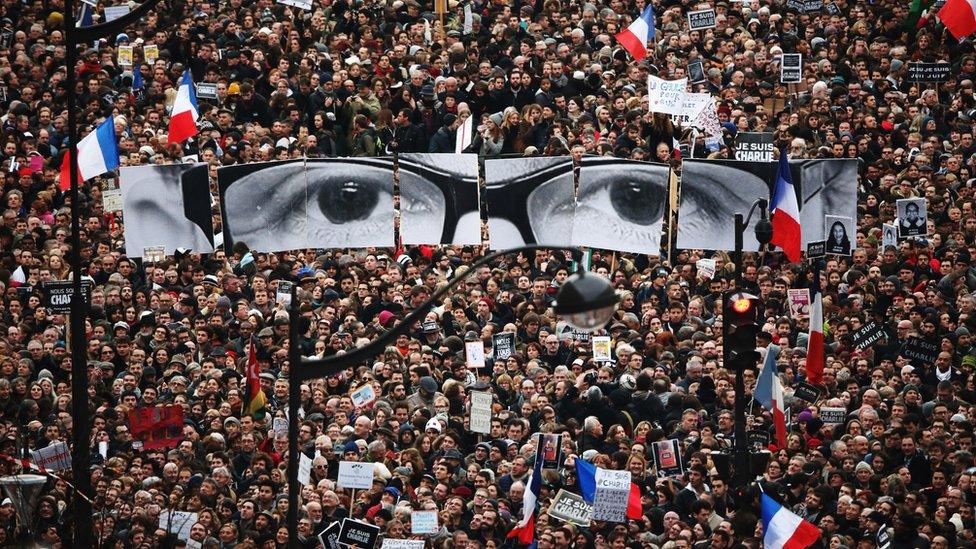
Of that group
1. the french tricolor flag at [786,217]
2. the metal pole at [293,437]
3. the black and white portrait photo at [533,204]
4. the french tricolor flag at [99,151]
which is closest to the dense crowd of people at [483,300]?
the black and white portrait photo at [533,204]

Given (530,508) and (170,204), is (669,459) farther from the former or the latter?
(170,204)

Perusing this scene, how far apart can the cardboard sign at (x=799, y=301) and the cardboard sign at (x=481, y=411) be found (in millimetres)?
4174

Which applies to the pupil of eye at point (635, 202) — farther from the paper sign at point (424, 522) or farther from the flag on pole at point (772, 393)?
the paper sign at point (424, 522)

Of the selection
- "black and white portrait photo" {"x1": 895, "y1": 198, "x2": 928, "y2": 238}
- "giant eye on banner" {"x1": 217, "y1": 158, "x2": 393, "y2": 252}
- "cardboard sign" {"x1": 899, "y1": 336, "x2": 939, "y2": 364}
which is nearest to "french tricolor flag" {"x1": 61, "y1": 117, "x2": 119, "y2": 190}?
"giant eye on banner" {"x1": 217, "y1": 158, "x2": 393, "y2": 252}

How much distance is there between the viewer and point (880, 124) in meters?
23.7

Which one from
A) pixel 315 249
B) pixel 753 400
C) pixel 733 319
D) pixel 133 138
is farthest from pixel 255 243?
pixel 733 319

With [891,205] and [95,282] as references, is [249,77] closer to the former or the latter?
[95,282]

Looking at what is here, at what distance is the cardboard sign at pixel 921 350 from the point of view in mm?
19334

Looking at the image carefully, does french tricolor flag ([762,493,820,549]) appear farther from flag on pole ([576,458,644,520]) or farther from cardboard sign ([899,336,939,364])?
cardboard sign ([899,336,939,364])

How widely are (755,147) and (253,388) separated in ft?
25.0

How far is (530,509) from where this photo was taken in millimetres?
16828

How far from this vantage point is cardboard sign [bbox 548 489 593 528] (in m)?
17.4

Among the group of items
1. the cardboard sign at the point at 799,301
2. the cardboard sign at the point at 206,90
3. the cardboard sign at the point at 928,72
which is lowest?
the cardboard sign at the point at 799,301

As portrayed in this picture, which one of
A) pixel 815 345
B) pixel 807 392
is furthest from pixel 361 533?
pixel 815 345
